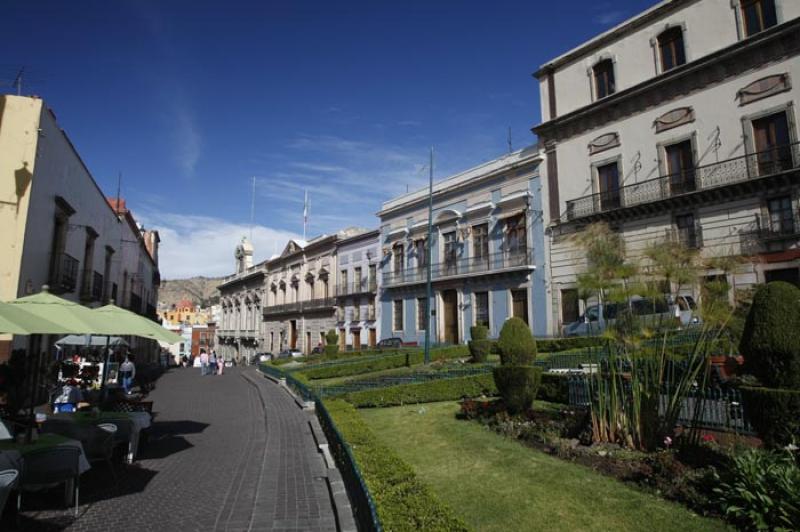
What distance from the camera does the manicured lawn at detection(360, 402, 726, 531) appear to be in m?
5.16

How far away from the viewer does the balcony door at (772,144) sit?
1767 centimetres

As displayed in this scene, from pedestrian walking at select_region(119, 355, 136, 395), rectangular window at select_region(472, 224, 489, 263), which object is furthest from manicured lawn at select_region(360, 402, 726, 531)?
rectangular window at select_region(472, 224, 489, 263)

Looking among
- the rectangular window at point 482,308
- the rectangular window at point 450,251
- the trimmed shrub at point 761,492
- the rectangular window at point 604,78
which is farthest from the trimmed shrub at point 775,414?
the rectangular window at point 450,251

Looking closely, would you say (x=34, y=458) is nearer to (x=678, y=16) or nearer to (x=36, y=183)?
(x=36, y=183)

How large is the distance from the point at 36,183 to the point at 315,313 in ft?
99.5

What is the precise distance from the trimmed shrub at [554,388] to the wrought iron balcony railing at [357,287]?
82.9ft

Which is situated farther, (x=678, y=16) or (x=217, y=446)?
(x=678, y=16)

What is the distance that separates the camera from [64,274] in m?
17.9

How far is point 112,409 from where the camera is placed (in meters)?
10.1

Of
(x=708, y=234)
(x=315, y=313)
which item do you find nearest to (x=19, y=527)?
(x=708, y=234)

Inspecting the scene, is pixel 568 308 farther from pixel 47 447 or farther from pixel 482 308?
pixel 47 447

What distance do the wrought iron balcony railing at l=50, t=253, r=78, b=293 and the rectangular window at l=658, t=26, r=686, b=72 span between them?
25.4m

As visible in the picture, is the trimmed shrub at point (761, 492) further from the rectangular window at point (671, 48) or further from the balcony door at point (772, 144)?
the rectangular window at point (671, 48)

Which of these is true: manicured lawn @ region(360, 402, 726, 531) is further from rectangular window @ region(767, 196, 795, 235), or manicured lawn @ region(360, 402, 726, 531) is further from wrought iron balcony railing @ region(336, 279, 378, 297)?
wrought iron balcony railing @ region(336, 279, 378, 297)
